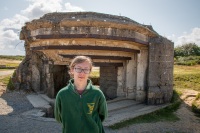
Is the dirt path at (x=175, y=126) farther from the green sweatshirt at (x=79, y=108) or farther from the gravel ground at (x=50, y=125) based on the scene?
the green sweatshirt at (x=79, y=108)

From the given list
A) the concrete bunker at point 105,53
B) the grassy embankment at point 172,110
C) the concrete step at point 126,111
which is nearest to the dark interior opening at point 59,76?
the concrete bunker at point 105,53

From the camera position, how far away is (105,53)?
799 centimetres

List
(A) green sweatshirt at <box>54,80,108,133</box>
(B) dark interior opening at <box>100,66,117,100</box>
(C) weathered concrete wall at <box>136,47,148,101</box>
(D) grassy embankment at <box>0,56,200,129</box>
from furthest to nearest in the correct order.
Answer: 1. (B) dark interior opening at <box>100,66,117,100</box>
2. (C) weathered concrete wall at <box>136,47,148,101</box>
3. (D) grassy embankment at <box>0,56,200,129</box>
4. (A) green sweatshirt at <box>54,80,108,133</box>

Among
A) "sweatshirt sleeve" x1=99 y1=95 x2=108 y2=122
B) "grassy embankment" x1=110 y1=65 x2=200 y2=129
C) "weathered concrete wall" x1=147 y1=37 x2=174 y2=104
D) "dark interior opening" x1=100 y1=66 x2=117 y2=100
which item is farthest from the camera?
"dark interior opening" x1=100 y1=66 x2=117 y2=100

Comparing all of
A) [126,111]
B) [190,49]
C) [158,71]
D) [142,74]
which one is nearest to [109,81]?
[142,74]

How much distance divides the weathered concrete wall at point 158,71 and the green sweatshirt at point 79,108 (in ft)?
21.2

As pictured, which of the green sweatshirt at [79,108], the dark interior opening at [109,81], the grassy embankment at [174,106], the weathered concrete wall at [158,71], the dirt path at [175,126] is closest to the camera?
the green sweatshirt at [79,108]

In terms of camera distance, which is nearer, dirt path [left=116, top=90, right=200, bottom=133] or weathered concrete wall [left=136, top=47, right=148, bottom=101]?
dirt path [left=116, top=90, right=200, bottom=133]

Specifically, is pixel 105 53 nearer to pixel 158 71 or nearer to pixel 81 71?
pixel 158 71

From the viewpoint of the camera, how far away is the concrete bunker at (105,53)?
7141 millimetres

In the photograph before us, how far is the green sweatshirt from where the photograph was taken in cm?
248

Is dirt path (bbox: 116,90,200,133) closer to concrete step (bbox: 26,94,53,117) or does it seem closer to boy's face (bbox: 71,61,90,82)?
concrete step (bbox: 26,94,53,117)

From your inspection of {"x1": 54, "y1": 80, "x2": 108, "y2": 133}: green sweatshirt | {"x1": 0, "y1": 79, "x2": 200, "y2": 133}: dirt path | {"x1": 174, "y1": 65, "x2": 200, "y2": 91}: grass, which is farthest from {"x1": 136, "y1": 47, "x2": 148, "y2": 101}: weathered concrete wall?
{"x1": 54, "y1": 80, "x2": 108, "y2": 133}: green sweatshirt

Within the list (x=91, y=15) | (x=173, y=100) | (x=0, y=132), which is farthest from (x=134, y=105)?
(x=0, y=132)
